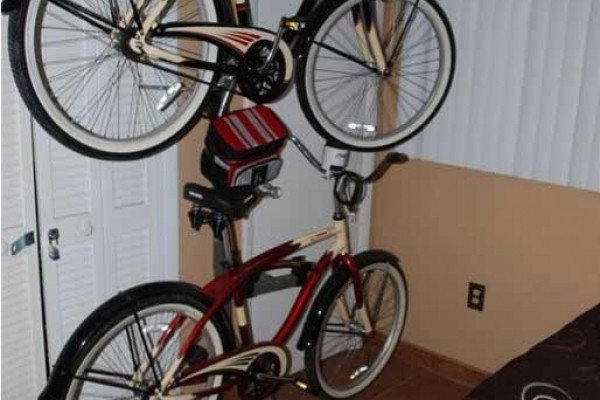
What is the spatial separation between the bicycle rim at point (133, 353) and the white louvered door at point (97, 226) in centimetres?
17

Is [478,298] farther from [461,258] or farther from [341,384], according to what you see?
[341,384]

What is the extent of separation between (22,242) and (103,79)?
54 cm

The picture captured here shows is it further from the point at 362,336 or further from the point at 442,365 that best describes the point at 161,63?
the point at 442,365

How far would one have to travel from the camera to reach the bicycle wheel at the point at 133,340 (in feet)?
5.68

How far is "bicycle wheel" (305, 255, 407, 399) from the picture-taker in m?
2.40

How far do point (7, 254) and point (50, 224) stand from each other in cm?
15

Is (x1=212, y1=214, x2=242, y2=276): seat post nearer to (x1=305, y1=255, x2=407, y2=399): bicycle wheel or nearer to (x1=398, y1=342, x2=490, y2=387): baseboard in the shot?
(x1=305, y1=255, x2=407, y2=399): bicycle wheel

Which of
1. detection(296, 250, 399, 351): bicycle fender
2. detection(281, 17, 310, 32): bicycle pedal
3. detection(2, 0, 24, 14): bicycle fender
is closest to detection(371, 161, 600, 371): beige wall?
detection(296, 250, 399, 351): bicycle fender

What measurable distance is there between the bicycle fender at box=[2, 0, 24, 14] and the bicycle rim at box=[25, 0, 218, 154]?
6.9 inches

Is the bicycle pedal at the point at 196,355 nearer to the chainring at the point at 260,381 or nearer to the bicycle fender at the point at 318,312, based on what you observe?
the chainring at the point at 260,381

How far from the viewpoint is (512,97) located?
251 centimetres

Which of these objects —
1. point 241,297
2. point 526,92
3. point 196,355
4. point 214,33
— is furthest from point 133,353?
point 526,92

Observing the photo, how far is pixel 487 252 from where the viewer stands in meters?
2.70

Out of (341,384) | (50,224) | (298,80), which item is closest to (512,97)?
(298,80)
